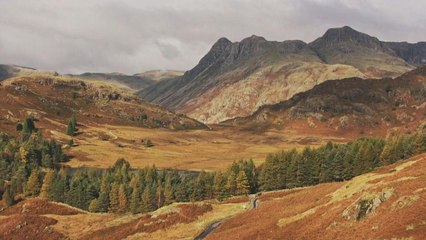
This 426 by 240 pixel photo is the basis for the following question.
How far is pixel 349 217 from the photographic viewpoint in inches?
1855

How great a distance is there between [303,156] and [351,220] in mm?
93002

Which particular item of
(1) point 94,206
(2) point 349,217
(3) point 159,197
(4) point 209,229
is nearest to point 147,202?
(3) point 159,197

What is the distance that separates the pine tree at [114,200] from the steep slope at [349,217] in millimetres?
63970

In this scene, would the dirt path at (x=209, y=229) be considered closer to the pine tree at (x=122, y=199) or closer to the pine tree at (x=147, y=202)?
the pine tree at (x=147, y=202)

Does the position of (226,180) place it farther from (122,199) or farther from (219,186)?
(122,199)

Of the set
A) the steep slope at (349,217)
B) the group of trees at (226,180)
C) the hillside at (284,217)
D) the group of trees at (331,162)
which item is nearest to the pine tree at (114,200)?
the group of trees at (226,180)

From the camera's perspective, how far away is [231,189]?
131m

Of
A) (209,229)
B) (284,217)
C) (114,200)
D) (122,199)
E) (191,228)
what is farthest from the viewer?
(114,200)

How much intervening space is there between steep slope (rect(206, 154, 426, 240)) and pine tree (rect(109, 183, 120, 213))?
6397cm

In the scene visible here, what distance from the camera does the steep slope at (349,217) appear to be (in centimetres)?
3847

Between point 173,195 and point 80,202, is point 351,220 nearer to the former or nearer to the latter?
point 173,195

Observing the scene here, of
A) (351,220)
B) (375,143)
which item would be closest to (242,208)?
(351,220)

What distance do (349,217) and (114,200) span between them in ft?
298

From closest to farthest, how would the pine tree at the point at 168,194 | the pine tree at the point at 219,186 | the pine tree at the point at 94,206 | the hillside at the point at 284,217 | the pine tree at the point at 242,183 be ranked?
the hillside at the point at 284,217
the pine tree at the point at 168,194
the pine tree at the point at 94,206
the pine tree at the point at 242,183
the pine tree at the point at 219,186
